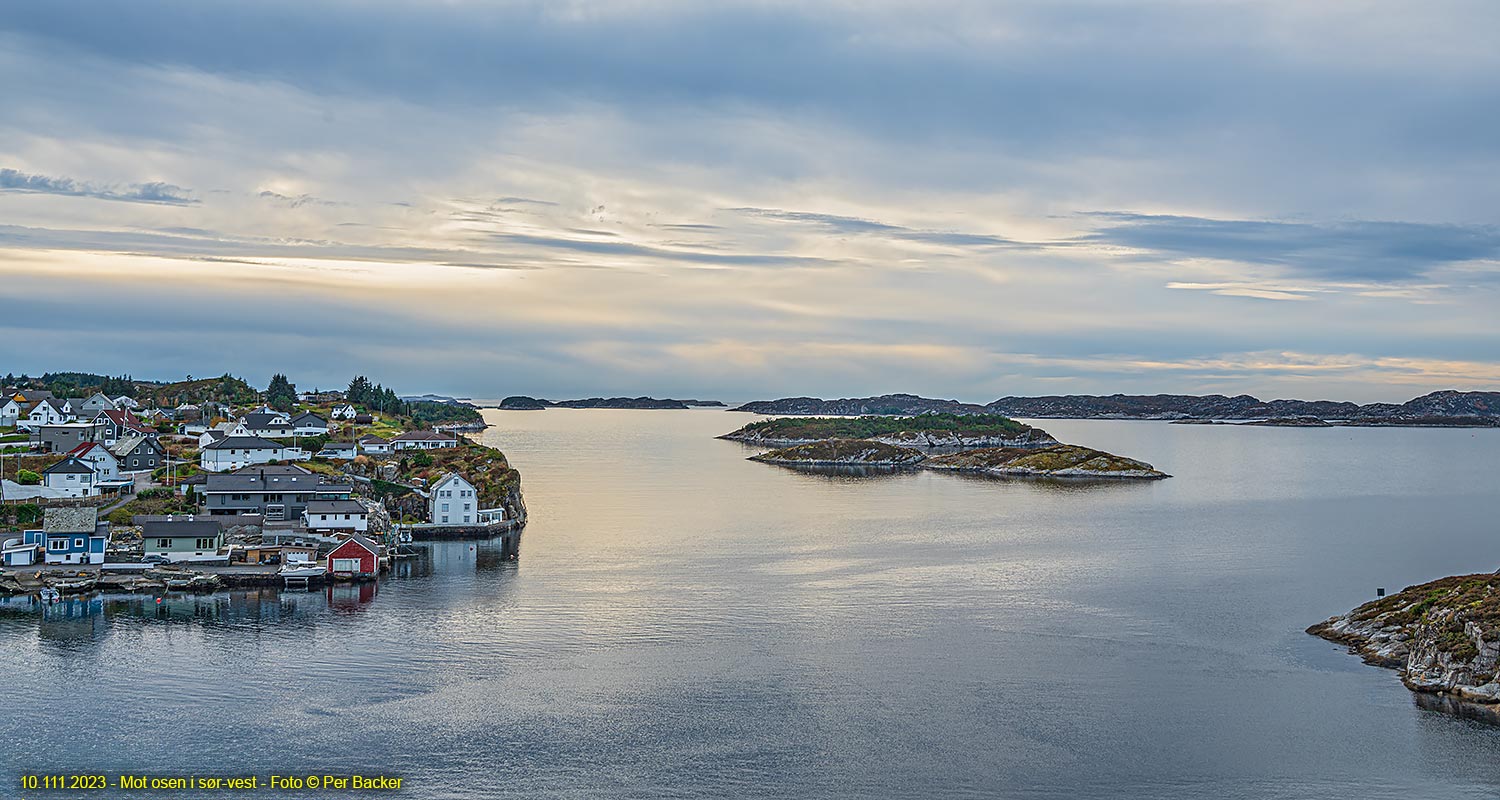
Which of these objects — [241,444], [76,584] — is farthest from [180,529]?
[241,444]

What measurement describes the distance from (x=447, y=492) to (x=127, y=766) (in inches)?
1274

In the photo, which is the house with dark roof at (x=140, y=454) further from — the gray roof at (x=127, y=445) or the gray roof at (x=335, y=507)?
the gray roof at (x=335, y=507)

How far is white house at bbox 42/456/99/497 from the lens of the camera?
48.2 m

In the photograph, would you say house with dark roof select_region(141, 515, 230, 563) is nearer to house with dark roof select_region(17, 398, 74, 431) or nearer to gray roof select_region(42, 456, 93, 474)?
gray roof select_region(42, 456, 93, 474)

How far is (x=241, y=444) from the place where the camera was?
2315 inches

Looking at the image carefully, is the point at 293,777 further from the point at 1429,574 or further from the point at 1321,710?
the point at 1429,574

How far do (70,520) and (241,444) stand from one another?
18277 millimetres

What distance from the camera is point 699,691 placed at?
Answer: 26.1 metres

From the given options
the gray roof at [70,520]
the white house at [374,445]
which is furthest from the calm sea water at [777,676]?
the white house at [374,445]

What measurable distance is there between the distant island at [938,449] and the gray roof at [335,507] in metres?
69.3

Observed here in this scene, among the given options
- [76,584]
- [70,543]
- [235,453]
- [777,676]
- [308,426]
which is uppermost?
[308,426]

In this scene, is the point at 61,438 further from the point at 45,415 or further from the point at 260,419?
the point at 45,415

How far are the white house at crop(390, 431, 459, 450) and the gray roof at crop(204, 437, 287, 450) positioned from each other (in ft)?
44.6

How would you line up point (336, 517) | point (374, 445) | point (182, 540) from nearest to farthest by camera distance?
point (182, 540), point (336, 517), point (374, 445)
